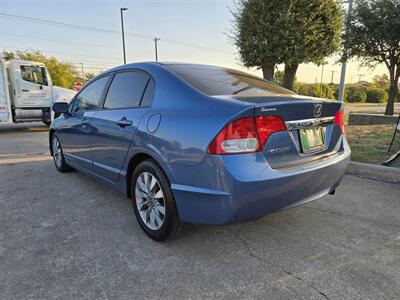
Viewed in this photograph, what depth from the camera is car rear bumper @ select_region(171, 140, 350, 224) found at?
202 cm

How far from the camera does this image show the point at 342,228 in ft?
9.55

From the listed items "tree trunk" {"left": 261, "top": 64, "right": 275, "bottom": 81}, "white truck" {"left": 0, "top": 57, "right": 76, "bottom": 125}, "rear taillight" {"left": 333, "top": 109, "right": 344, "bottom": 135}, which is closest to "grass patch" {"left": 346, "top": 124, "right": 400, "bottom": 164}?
"rear taillight" {"left": 333, "top": 109, "right": 344, "bottom": 135}

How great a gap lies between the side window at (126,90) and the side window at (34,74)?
9.33 meters

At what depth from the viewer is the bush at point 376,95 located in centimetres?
4569

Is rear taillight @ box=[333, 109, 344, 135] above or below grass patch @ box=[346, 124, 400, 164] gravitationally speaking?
above

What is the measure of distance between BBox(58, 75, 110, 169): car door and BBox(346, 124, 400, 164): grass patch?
435 cm

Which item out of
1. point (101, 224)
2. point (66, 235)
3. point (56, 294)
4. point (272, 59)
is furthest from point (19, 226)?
point (272, 59)

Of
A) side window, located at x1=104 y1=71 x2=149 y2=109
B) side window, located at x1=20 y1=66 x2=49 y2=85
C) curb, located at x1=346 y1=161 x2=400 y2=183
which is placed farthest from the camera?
A: side window, located at x1=20 y1=66 x2=49 y2=85

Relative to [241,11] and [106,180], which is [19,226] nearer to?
[106,180]

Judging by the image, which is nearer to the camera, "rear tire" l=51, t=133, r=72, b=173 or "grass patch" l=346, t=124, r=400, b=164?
"rear tire" l=51, t=133, r=72, b=173

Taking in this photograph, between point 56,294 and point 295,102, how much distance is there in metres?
2.22

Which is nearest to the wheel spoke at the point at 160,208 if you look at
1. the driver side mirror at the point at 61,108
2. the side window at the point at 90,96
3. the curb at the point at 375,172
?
the side window at the point at 90,96

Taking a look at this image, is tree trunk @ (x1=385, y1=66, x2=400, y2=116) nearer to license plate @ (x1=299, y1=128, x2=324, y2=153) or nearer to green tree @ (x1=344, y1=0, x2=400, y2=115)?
green tree @ (x1=344, y1=0, x2=400, y2=115)

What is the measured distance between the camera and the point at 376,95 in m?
46.2
